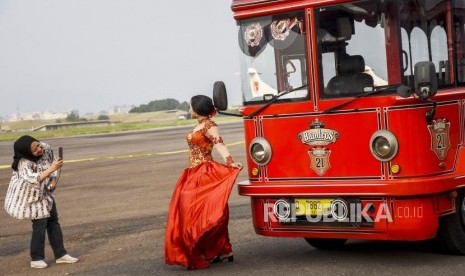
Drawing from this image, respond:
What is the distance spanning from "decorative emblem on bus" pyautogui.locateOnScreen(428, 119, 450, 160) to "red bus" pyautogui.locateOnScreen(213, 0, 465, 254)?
0.02 meters

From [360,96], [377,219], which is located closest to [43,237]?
[377,219]

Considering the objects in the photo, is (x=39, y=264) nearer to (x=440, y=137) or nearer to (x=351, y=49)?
(x=351, y=49)

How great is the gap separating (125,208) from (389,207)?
7392mm

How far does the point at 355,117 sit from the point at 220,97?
1551 millimetres

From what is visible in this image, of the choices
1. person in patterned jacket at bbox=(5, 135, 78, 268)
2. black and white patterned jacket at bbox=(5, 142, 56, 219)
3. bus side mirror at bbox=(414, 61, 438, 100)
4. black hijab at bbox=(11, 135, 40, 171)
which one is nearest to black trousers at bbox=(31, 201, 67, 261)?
person in patterned jacket at bbox=(5, 135, 78, 268)

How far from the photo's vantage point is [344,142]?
26.8ft

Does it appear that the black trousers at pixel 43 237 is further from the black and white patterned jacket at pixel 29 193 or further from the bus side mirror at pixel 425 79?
the bus side mirror at pixel 425 79

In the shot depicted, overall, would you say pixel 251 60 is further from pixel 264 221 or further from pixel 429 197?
pixel 429 197

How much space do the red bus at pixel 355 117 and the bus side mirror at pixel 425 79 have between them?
0.03 feet

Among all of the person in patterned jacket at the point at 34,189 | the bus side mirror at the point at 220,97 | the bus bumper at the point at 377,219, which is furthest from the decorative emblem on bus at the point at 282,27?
the person in patterned jacket at the point at 34,189

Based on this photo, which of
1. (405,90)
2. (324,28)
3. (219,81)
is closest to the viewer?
(405,90)

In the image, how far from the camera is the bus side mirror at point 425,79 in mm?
7508

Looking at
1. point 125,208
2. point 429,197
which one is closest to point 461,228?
point 429,197

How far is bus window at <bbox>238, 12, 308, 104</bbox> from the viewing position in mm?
8453
